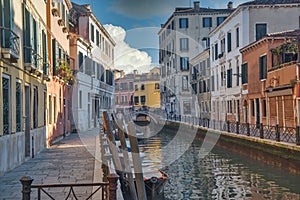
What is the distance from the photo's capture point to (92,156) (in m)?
13.9

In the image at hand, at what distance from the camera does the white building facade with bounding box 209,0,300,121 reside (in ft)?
93.7

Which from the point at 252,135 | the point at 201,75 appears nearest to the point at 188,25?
the point at 201,75

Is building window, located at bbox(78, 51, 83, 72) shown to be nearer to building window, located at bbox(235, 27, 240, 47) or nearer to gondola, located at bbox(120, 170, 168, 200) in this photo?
building window, located at bbox(235, 27, 240, 47)

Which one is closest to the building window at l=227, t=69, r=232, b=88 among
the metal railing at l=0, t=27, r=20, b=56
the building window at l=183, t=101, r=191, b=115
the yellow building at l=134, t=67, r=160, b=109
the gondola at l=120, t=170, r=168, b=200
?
the building window at l=183, t=101, r=191, b=115

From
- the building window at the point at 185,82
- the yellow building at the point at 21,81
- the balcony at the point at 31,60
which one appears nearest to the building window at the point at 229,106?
the building window at the point at 185,82

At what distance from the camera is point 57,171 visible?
35.7 feet

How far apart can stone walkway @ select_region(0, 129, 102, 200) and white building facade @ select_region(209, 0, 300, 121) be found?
17.2m

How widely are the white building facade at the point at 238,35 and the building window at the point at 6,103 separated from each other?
803 inches

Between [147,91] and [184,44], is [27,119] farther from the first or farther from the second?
[147,91]

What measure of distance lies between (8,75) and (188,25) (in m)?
43.7

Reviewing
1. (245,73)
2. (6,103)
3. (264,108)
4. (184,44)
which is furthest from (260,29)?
(184,44)

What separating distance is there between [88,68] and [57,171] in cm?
1906

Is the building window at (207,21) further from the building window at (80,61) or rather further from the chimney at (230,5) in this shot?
the building window at (80,61)

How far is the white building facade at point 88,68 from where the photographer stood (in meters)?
26.2
